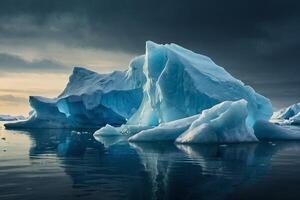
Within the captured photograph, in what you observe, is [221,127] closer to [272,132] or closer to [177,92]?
[272,132]

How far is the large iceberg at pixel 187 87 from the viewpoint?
32.7 metres

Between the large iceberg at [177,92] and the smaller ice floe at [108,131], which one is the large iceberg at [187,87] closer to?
the large iceberg at [177,92]

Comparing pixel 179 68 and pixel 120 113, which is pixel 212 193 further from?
pixel 120 113

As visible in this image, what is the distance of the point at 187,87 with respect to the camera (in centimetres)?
3338

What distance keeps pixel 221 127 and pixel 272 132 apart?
22.9ft

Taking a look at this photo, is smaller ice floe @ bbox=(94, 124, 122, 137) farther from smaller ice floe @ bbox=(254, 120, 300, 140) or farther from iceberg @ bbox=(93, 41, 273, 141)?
smaller ice floe @ bbox=(254, 120, 300, 140)

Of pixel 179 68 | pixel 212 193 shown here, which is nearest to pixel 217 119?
pixel 179 68

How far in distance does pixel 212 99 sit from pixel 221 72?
13.7 ft

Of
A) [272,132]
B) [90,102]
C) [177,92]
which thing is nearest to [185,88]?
[177,92]

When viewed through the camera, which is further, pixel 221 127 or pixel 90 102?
pixel 90 102

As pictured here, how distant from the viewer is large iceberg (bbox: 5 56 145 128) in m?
50.5

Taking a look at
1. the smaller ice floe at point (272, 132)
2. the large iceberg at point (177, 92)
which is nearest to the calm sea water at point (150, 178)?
the large iceberg at point (177, 92)

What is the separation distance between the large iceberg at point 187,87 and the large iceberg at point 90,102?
11038mm

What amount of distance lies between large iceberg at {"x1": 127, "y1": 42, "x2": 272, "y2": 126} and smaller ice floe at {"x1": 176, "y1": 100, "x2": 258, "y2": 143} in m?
6.88
